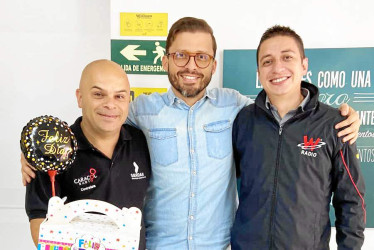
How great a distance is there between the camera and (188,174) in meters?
1.49

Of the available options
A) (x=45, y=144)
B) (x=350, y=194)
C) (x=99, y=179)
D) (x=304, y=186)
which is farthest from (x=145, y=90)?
(x=350, y=194)

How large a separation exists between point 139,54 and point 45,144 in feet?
3.22

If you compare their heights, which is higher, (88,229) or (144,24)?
(144,24)

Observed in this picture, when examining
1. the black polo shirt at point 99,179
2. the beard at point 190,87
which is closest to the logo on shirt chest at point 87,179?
the black polo shirt at point 99,179

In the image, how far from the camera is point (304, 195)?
136 cm

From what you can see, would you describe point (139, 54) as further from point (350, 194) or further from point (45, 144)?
point (350, 194)

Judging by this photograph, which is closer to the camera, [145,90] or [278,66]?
[278,66]

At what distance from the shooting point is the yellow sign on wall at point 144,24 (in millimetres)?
1916

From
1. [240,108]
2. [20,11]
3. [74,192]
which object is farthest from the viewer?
[20,11]

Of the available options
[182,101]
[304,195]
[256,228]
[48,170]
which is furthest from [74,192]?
[304,195]

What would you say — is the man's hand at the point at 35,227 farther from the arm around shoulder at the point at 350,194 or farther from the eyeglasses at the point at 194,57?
the arm around shoulder at the point at 350,194

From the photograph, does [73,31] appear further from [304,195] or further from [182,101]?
[304,195]

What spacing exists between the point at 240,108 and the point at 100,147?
0.70 m

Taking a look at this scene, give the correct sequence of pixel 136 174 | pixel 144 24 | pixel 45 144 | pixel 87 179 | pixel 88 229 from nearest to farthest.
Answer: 1. pixel 88 229
2. pixel 45 144
3. pixel 87 179
4. pixel 136 174
5. pixel 144 24
